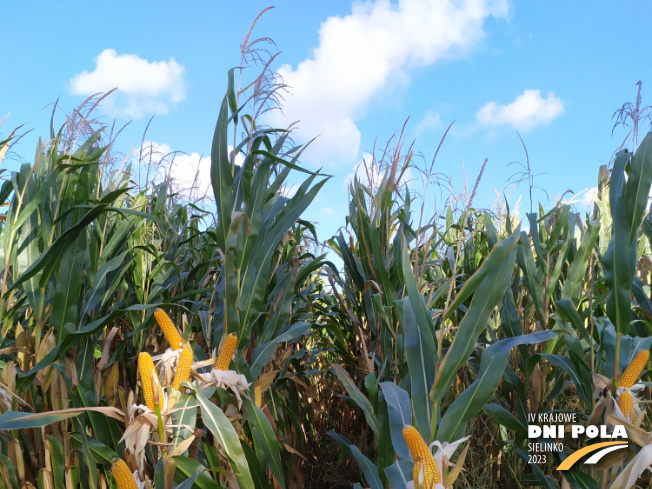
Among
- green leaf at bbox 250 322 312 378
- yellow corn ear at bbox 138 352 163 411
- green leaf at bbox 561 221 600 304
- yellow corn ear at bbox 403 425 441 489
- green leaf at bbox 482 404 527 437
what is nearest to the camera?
yellow corn ear at bbox 403 425 441 489

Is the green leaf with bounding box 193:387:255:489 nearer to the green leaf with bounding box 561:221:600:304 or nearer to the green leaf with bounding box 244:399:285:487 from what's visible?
the green leaf with bounding box 244:399:285:487

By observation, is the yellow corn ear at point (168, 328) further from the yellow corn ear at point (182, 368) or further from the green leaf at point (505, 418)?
the green leaf at point (505, 418)

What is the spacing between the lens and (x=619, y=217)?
170 cm

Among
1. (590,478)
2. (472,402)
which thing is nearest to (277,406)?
(472,402)

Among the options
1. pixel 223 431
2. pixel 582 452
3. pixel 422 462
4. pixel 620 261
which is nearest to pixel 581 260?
pixel 620 261

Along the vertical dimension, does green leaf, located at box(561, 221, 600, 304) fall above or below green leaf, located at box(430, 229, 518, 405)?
above

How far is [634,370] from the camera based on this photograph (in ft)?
5.15

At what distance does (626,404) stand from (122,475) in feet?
5.46

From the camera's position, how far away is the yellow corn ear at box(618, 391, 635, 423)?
5.12 feet

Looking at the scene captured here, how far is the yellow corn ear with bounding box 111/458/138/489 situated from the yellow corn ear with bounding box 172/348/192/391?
0.24 m

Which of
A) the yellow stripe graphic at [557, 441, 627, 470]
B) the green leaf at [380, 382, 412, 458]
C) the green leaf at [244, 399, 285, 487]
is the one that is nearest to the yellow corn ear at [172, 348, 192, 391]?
the green leaf at [244, 399, 285, 487]

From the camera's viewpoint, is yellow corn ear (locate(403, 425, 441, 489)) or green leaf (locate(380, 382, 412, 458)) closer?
yellow corn ear (locate(403, 425, 441, 489))

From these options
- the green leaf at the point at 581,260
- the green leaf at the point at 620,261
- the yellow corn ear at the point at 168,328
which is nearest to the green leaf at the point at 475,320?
the green leaf at the point at 620,261

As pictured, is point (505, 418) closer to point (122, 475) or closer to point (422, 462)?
point (422, 462)
